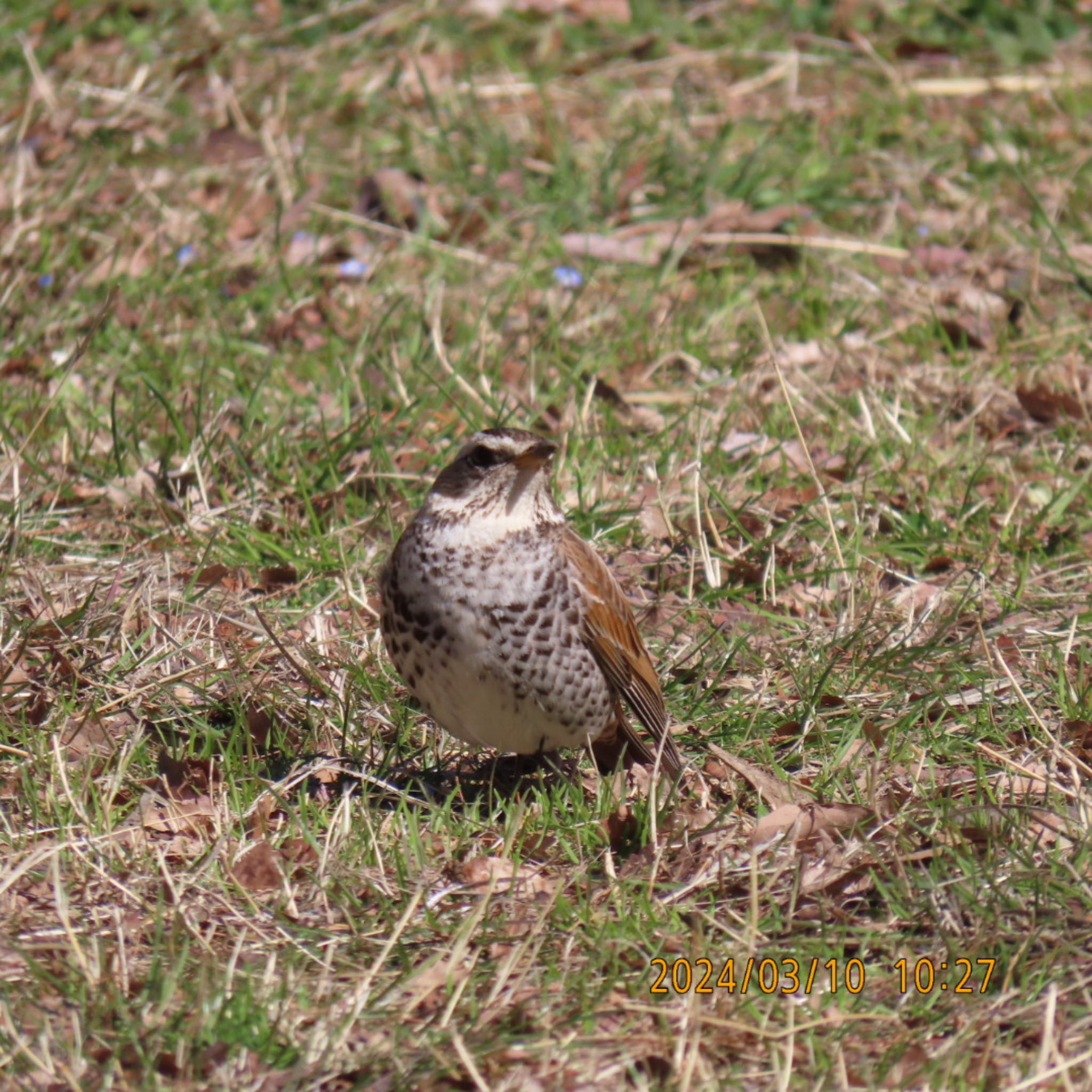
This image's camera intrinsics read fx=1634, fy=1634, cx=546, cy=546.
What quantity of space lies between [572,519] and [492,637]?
182 centimetres

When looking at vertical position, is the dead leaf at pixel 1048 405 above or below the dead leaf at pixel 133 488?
below

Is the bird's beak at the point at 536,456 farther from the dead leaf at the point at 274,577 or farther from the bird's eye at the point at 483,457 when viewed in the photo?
the dead leaf at the point at 274,577

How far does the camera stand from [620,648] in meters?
5.07

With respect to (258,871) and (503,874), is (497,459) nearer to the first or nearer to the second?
(503,874)

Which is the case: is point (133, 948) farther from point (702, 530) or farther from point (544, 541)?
point (702, 530)

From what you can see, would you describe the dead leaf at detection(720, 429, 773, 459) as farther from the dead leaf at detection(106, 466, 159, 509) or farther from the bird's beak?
the dead leaf at detection(106, 466, 159, 509)

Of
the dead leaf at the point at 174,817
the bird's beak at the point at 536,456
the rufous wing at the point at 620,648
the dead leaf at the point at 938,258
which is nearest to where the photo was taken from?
the dead leaf at the point at 174,817

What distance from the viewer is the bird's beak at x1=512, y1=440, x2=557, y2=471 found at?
16.0 feet

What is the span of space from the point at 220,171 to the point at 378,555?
11.8ft

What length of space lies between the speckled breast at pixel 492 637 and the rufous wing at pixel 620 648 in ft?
0.19

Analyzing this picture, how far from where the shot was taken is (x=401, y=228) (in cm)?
876

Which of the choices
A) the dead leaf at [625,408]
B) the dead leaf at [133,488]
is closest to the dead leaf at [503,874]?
the dead leaf at [133,488]

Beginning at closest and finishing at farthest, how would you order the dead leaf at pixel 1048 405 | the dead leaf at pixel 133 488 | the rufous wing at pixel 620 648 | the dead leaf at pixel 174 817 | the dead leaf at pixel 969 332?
1. the dead leaf at pixel 174 817
2. the rufous wing at pixel 620 648
3. the dead leaf at pixel 133 488
4. the dead leaf at pixel 1048 405
5. the dead leaf at pixel 969 332

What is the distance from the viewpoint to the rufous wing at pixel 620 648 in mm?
5023
